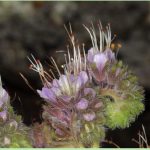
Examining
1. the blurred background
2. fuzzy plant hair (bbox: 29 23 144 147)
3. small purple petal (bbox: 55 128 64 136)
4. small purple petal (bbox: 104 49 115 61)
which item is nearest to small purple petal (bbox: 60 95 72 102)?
fuzzy plant hair (bbox: 29 23 144 147)

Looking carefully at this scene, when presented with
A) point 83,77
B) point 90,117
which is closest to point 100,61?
point 83,77

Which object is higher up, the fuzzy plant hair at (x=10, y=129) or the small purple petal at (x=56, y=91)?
the small purple petal at (x=56, y=91)

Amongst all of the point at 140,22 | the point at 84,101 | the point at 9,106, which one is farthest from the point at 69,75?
the point at 140,22

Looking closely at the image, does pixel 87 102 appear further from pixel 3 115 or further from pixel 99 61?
pixel 3 115

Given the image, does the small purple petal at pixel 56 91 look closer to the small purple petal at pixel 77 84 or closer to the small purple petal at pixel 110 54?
the small purple petal at pixel 77 84

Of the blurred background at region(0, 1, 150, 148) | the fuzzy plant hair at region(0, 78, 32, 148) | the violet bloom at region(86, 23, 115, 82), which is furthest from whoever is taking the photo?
the blurred background at region(0, 1, 150, 148)

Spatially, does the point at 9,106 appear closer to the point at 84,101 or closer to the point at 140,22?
the point at 84,101

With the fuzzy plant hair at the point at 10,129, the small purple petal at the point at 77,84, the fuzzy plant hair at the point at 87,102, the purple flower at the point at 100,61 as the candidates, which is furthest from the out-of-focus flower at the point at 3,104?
the purple flower at the point at 100,61

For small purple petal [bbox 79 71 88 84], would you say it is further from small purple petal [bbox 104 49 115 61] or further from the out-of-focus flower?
the out-of-focus flower

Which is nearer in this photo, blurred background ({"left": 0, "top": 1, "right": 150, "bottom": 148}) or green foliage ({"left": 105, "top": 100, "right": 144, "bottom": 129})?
green foliage ({"left": 105, "top": 100, "right": 144, "bottom": 129})
